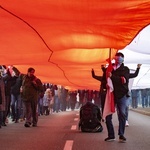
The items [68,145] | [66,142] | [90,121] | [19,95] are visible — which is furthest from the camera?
[19,95]

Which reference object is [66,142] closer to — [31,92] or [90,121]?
[90,121]

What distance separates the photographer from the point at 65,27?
8.29 metres

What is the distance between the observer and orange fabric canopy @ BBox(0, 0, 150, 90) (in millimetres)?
6500

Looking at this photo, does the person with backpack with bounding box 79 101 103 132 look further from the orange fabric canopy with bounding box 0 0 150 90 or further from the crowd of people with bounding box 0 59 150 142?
the orange fabric canopy with bounding box 0 0 150 90

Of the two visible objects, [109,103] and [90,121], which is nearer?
[109,103]

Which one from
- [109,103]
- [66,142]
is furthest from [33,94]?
[109,103]

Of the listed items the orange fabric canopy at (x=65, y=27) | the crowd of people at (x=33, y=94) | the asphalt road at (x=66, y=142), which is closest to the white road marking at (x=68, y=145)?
the asphalt road at (x=66, y=142)

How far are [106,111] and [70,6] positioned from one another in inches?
149

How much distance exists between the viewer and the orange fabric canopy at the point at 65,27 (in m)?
6.50

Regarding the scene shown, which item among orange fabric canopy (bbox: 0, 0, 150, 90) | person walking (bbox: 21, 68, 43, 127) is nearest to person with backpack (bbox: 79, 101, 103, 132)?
orange fabric canopy (bbox: 0, 0, 150, 90)

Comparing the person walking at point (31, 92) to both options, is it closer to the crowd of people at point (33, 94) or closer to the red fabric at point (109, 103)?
the crowd of people at point (33, 94)

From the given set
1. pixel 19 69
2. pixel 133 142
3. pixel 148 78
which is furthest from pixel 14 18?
pixel 148 78

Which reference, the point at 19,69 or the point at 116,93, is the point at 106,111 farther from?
the point at 19,69

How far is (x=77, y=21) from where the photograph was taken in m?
7.58
